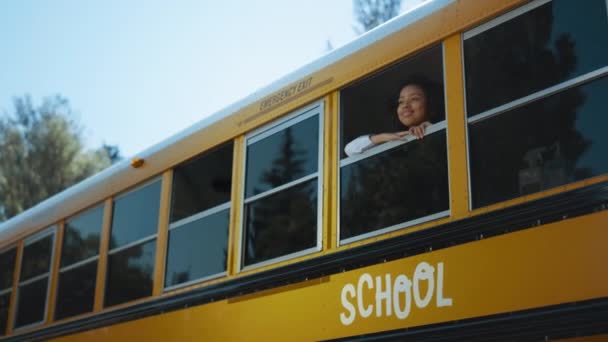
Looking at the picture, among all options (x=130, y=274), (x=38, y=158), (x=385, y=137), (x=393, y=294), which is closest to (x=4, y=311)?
(x=130, y=274)

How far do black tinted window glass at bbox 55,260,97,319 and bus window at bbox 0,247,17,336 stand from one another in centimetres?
97

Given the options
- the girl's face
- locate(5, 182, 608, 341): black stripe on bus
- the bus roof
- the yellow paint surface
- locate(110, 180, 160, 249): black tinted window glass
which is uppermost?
the bus roof

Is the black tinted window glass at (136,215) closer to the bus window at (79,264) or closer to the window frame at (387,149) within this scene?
the bus window at (79,264)

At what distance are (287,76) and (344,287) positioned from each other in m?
1.28

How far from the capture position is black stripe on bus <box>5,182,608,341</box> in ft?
9.41

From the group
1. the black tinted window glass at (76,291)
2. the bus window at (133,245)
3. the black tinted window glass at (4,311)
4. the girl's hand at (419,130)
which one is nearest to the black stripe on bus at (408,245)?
the bus window at (133,245)

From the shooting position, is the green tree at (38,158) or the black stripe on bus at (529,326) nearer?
the black stripe on bus at (529,326)

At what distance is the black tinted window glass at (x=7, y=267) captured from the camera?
7.02 metres

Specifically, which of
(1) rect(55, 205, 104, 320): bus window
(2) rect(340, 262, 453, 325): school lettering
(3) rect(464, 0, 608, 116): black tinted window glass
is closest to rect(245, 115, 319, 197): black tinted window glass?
(2) rect(340, 262, 453, 325): school lettering

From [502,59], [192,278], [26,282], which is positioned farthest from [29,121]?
[502,59]

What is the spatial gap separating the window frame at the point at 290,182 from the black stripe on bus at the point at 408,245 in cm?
9

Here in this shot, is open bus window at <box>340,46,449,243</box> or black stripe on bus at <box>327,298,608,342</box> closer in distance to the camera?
black stripe on bus at <box>327,298,608,342</box>

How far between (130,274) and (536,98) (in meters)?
3.04

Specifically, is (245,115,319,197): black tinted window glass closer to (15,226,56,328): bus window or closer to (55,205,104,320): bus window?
(55,205,104,320): bus window
